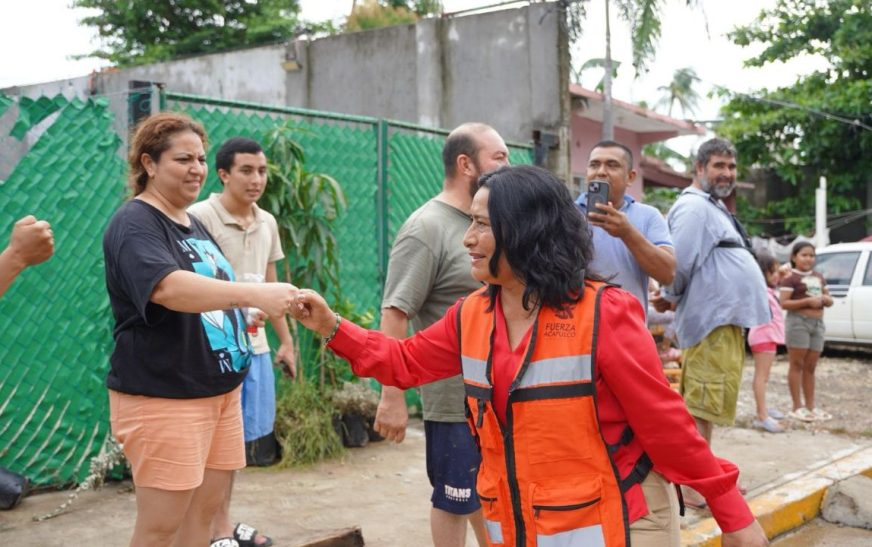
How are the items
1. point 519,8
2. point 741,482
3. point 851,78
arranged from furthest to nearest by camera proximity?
point 851,78
point 519,8
point 741,482

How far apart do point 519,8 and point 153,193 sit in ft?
30.1

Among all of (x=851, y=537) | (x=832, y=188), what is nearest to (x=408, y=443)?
(x=851, y=537)

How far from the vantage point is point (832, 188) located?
74.7 ft

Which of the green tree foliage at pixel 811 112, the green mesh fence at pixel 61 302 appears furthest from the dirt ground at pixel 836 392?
the green tree foliage at pixel 811 112

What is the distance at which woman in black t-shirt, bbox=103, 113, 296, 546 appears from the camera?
289cm

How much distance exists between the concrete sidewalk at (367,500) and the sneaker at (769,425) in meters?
0.64

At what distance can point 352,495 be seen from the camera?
552 cm

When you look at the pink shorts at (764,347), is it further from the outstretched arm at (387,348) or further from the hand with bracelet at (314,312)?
the hand with bracelet at (314,312)

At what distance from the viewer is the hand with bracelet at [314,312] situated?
2.76 meters

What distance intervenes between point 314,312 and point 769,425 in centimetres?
609

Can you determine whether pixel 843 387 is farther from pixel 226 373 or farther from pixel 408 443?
pixel 226 373

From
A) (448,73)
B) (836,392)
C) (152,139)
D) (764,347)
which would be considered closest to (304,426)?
(152,139)

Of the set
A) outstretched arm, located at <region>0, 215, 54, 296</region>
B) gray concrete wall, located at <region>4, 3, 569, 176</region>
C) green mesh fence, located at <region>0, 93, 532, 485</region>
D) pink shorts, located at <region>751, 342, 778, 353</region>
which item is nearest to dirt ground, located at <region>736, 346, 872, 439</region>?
pink shorts, located at <region>751, 342, 778, 353</region>

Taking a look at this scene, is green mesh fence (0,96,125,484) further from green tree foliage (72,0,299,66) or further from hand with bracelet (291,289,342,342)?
green tree foliage (72,0,299,66)
